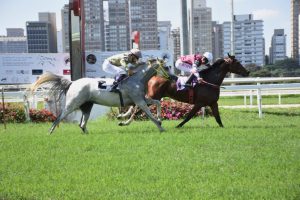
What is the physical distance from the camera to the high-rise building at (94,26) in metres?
143

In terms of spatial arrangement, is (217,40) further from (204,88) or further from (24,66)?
(204,88)

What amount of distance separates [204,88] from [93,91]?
290cm

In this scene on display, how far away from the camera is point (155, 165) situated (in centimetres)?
698

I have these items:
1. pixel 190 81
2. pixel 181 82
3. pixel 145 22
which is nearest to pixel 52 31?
pixel 145 22

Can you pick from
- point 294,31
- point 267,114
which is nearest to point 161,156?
point 267,114

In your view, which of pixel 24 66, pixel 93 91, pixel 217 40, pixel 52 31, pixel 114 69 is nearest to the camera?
pixel 93 91

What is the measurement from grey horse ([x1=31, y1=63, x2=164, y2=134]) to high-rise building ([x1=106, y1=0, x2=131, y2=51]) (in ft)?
443

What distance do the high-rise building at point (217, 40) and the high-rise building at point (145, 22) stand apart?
17385 millimetres

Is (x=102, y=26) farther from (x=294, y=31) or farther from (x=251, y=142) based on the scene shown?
(x=251, y=142)

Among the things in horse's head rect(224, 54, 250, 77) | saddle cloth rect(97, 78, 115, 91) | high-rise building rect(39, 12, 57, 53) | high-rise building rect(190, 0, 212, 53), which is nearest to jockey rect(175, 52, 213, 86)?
horse's head rect(224, 54, 250, 77)

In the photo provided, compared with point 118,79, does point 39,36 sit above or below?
above

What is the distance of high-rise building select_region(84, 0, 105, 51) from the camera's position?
142850 mm

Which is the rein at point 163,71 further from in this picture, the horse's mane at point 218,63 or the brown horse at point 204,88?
the horse's mane at point 218,63

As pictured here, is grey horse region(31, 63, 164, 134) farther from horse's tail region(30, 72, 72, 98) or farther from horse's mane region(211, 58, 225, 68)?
horse's mane region(211, 58, 225, 68)
